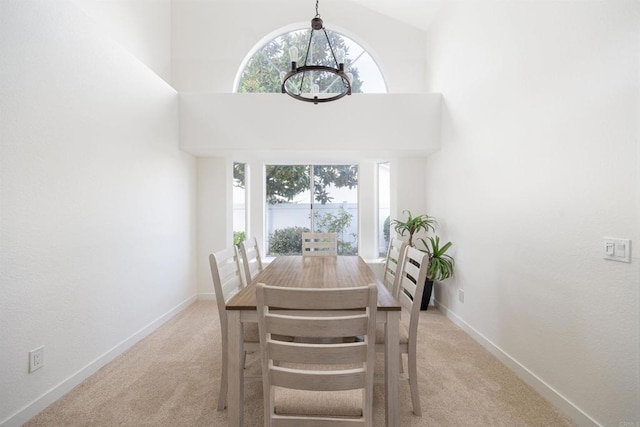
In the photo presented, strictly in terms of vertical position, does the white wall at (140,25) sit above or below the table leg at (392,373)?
above

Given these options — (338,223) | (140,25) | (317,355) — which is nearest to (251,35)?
(140,25)

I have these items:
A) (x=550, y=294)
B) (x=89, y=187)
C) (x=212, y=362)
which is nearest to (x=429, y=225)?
(x=550, y=294)

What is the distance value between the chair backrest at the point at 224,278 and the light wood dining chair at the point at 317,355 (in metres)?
0.60

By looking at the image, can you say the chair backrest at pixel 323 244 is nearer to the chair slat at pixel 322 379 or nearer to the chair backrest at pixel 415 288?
the chair backrest at pixel 415 288

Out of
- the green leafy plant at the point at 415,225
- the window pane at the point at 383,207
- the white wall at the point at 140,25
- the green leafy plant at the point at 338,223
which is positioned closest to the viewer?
the white wall at the point at 140,25

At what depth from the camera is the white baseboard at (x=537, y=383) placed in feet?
5.54

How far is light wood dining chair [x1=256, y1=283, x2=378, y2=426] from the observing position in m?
1.08

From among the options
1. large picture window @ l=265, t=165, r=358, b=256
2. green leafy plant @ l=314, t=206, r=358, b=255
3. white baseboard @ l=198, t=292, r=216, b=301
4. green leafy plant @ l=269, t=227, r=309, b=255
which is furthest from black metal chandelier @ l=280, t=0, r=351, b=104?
white baseboard @ l=198, t=292, r=216, b=301

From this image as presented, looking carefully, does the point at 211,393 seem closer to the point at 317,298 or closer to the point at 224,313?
the point at 224,313

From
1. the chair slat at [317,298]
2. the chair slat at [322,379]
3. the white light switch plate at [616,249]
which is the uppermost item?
the white light switch plate at [616,249]

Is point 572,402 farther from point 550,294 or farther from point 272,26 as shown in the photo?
point 272,26

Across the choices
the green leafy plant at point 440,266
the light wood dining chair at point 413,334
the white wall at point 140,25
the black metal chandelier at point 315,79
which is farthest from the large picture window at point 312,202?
the light wood dining chair at point 413,334

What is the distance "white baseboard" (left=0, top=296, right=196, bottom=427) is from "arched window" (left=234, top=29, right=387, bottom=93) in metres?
3.16

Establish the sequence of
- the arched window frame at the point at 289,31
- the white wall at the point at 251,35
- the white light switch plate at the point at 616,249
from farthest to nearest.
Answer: the arched window frame at the point at 289,31, the white wall at the point at 251,35, the white light switch plate at the point at 616,249
